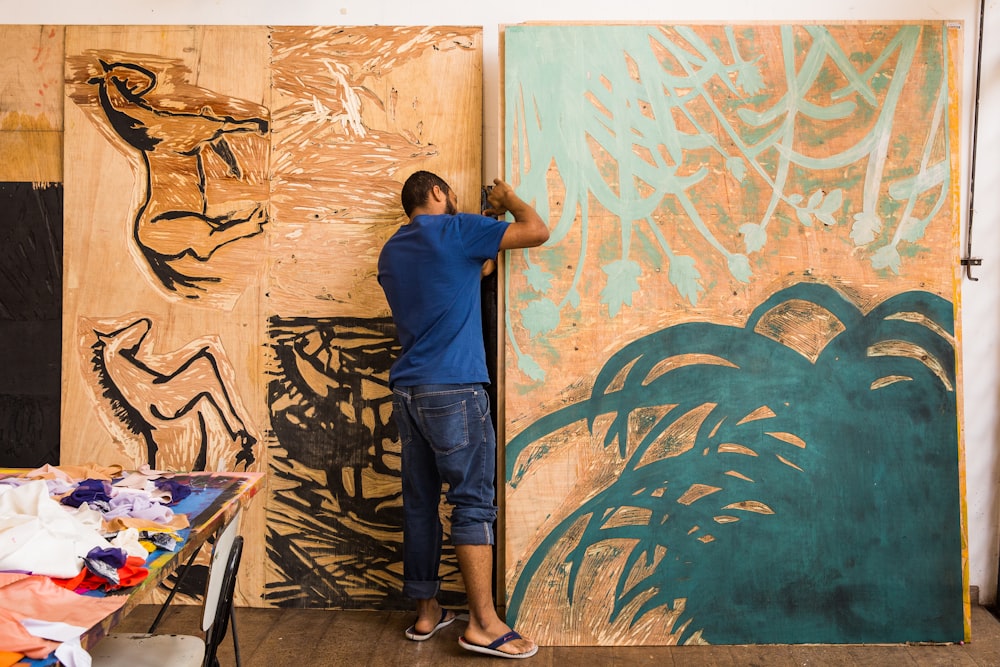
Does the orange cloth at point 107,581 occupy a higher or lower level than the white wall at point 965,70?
lower

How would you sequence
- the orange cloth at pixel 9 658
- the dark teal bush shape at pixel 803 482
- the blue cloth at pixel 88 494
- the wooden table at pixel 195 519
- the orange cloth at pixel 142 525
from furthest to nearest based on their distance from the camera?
the dark teal bush shape at pixel 803 482 → the blue cloth at pixel 88 494 → the orange cloth at pixel 142 525 → the wooden table at pixel 195 519 → the orange cloth at pixel 9 658

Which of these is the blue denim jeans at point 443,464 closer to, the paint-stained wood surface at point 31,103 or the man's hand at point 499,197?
the man's hand at point 499,197

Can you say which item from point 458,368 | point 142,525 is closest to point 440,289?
point 458,368

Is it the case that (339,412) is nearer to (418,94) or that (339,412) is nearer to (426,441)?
(426,441)

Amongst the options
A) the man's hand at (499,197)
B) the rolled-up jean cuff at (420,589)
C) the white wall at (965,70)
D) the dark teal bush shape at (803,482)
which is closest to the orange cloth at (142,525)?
the rolled-up jean cuff at (420,589)

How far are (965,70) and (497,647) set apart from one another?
2808 mm

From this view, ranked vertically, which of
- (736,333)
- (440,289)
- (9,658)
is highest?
(440,289)

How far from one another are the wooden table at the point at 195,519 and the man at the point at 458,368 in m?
0.63

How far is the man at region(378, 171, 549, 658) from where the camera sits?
9.11 ft

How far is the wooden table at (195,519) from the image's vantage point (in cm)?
161

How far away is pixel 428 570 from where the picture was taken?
296 centimetres

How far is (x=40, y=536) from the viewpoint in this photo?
5.68 feet

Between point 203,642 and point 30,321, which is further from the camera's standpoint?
point 30,321

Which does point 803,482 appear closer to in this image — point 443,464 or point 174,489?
point 443,464
